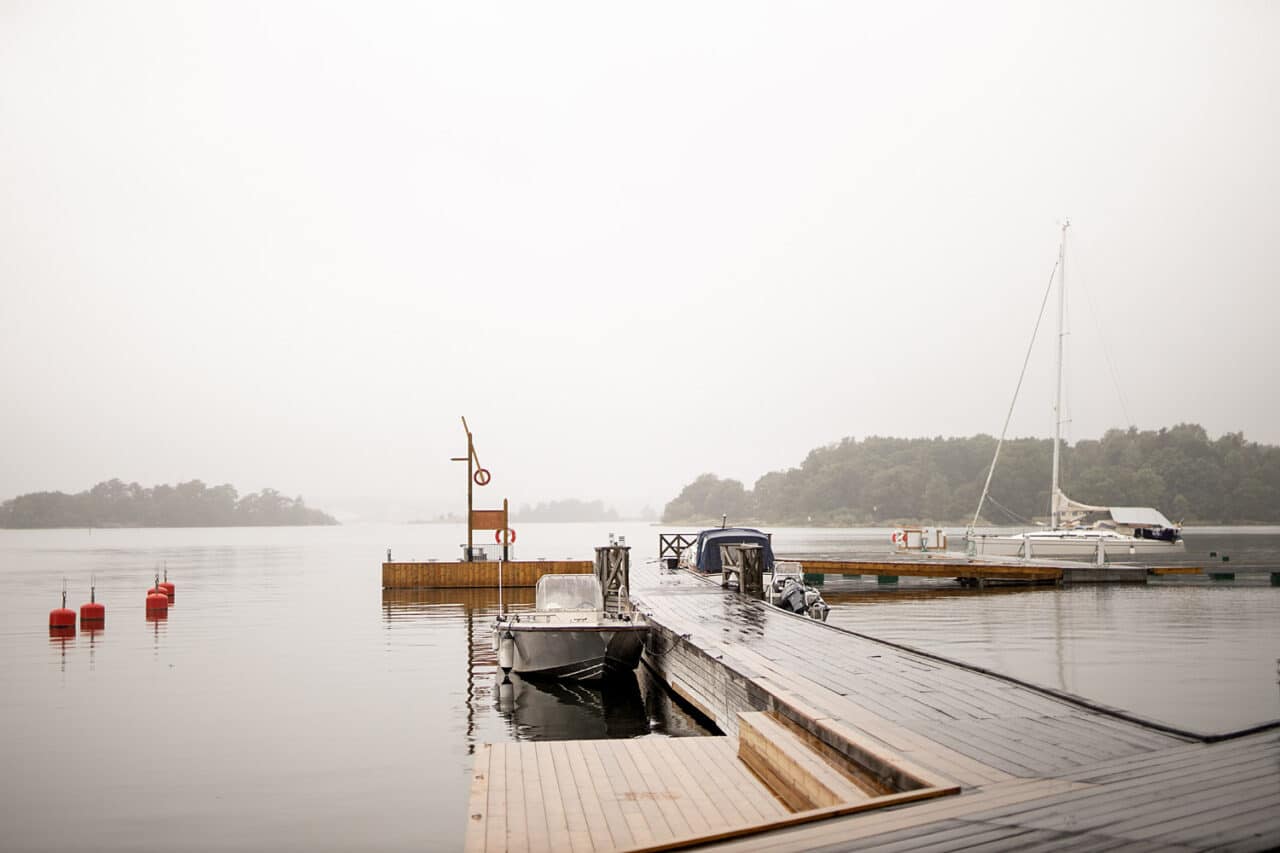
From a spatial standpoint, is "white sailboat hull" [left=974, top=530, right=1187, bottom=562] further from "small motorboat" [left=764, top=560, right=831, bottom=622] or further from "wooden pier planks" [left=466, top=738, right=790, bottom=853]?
"wooden pier planks" [left=466, top=738, right=790, bottom=853]

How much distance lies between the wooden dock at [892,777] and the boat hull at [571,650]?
15.4 feet

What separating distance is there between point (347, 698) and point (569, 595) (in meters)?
4.39

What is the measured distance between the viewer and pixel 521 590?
39.2 m

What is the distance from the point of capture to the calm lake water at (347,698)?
11016 millimetres

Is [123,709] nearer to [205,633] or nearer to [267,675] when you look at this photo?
[267,675]

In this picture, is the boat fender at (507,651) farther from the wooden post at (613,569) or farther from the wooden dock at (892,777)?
the wooden post at (613,569)

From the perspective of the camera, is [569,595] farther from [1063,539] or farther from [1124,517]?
[1124,517]

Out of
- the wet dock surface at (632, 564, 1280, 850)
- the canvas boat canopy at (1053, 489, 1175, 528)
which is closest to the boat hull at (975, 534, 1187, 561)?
the canvas boat canopy at (1053, 489, 1175, 528)

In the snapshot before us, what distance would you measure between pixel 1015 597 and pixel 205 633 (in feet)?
87.1

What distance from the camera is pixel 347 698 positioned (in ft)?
60.0

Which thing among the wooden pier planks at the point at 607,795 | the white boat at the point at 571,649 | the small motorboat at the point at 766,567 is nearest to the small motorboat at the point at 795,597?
the small motorboat at the point at 766,567

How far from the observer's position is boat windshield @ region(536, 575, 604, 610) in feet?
64.8

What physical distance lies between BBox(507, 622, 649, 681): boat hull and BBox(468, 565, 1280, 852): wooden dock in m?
4.68

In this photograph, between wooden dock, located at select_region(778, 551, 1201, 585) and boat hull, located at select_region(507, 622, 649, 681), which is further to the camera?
wooden dock, located at select_region(778, 551, 1201, 585)
